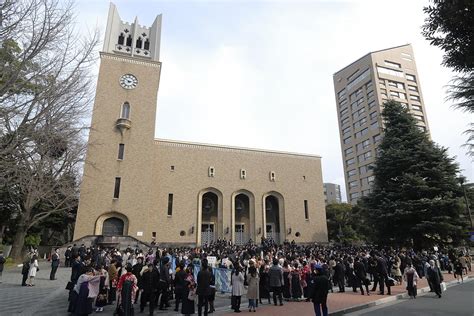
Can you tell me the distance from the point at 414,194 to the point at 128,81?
2626cm

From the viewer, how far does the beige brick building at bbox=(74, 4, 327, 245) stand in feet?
78.2

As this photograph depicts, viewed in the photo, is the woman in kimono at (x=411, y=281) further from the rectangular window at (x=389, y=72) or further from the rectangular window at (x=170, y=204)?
the rectangular window at (x=389, y=72)

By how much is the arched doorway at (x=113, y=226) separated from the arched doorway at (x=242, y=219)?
451 inches

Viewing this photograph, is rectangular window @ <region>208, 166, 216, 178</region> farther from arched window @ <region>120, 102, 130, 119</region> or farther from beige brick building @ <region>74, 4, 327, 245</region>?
arched window @ <region>120, 102, 130, 119</region>

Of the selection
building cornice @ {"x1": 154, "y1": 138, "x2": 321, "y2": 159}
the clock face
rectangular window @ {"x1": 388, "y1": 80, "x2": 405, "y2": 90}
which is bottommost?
building cornice @ {"x1": 154, "y1": 138, "x2": 321, "y2": 159}

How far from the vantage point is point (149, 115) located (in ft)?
89.2

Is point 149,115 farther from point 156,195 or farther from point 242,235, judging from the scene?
point 242,235

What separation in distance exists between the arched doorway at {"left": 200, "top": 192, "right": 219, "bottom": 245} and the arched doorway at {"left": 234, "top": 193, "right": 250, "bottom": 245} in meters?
2.33

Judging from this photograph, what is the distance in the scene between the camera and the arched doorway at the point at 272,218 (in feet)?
103

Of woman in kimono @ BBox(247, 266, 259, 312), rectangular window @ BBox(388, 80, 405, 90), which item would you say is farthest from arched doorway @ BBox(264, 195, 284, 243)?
rectangular window @ BBox(388, 80, 405, 90)

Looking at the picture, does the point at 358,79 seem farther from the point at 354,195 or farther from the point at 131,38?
the point at 131,38

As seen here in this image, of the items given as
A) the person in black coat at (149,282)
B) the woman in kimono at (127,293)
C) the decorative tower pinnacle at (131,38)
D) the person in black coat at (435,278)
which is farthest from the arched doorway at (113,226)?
the person in black coat at (435,278)

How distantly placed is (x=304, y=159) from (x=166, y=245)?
19.1 metres

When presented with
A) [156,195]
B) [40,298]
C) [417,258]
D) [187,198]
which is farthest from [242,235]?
[40,298]
